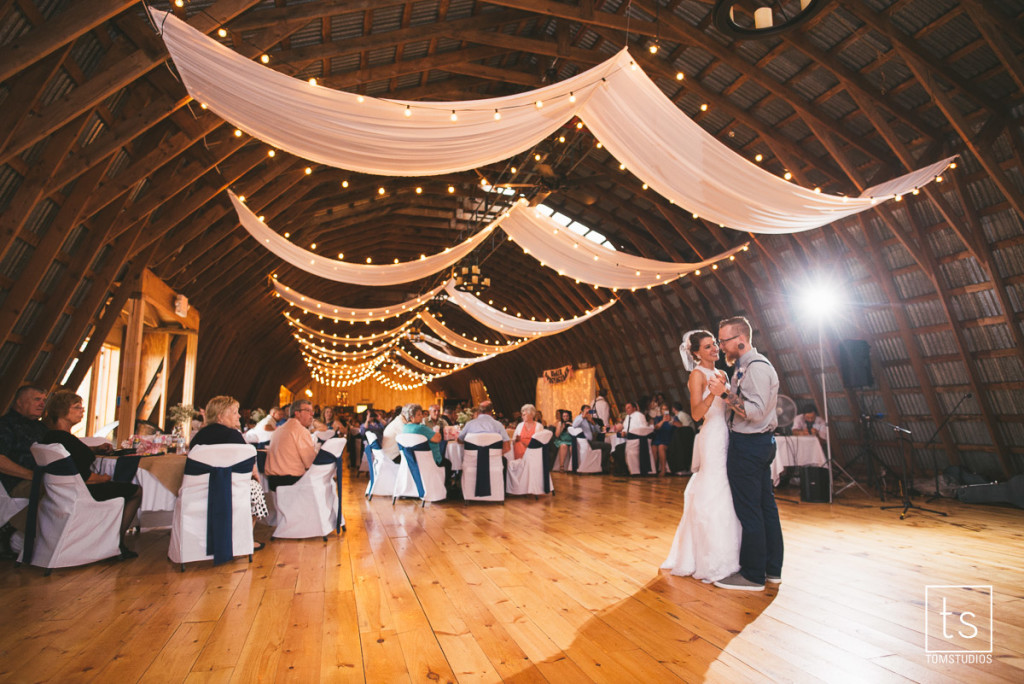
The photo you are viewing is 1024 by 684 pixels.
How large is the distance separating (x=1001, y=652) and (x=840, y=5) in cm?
584

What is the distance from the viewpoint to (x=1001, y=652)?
242cm

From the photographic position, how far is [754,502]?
3352 mm

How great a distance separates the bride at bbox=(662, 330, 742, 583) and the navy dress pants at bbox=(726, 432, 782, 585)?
0.05m

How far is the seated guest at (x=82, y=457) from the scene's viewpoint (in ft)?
12.7

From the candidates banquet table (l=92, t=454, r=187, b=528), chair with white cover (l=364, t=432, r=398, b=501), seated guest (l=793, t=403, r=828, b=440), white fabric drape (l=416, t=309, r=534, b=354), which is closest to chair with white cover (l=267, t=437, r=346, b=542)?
banquet table (l=92, t=454, r=187, b=528)

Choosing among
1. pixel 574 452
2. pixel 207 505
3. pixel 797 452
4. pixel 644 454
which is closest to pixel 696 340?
pixel 207 505

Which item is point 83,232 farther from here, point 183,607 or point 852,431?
point 852,431

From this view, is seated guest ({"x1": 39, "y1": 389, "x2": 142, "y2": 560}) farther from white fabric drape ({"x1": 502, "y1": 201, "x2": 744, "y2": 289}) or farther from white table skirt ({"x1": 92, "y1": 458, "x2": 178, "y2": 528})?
white fabric drape ({"x1": 502, "y1": 201, "x2": 744, "y2": 289})

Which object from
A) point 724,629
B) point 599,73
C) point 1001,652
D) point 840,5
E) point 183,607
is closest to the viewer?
point 1001,652

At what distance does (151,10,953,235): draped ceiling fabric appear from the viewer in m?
3.33

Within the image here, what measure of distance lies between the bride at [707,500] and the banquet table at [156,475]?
370 cm

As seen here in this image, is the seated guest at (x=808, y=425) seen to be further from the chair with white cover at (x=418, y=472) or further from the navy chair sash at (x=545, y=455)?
the chair with white cover at (x=418, y=472)

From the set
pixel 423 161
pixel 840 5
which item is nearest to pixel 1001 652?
pixel 423 161

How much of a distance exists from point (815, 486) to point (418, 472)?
4733 mm
